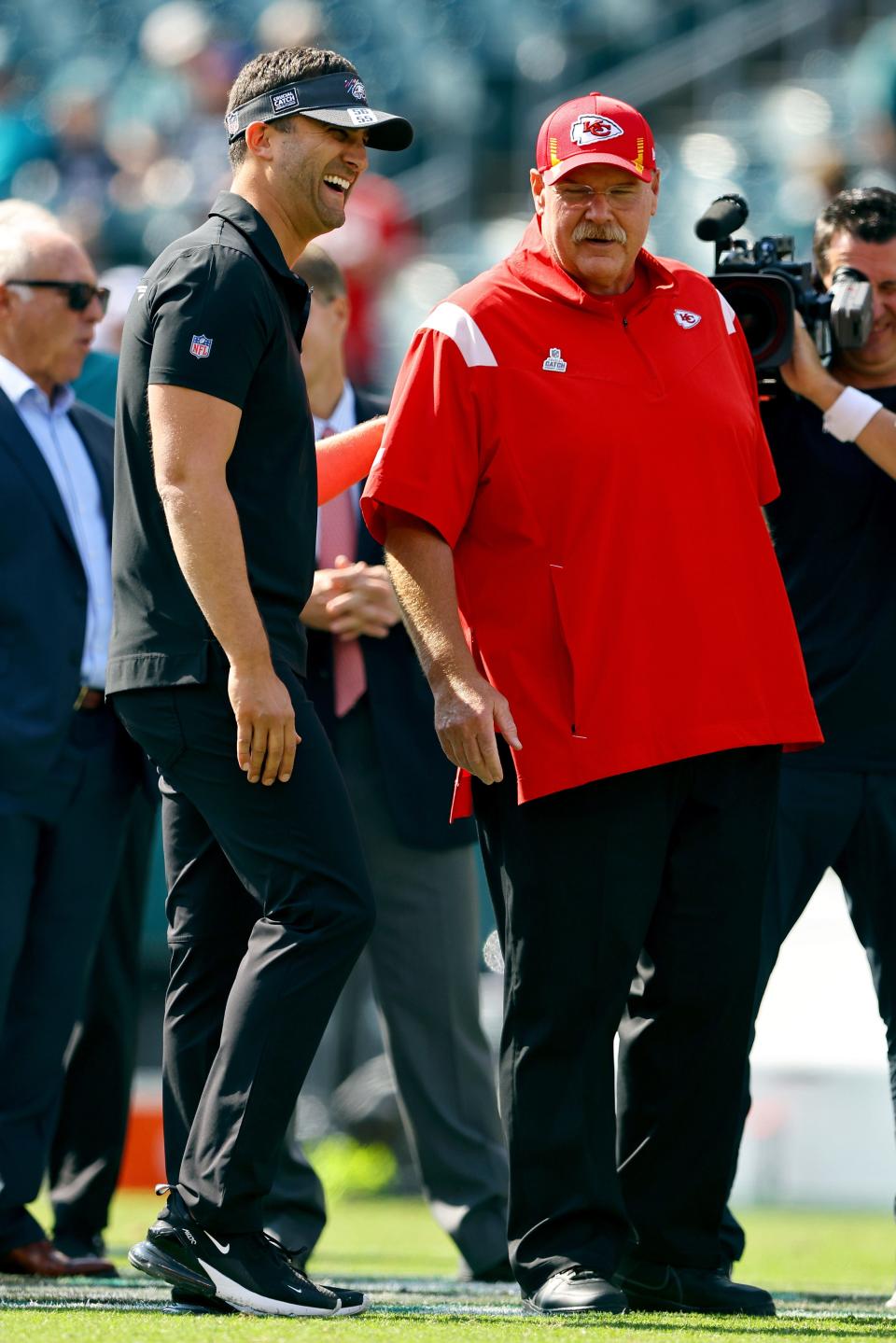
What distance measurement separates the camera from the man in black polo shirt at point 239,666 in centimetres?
352

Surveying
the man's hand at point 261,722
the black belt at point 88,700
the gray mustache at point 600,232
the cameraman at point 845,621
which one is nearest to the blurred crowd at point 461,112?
the black belt at point 88,700

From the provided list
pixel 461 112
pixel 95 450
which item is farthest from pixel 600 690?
pixel 461 112

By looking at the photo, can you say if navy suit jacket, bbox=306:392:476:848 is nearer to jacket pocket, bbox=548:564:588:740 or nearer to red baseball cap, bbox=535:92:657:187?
jacket pocket, bbox=548:564:588:740

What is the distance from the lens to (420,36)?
14227 mm

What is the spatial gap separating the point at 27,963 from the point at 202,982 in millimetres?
1106

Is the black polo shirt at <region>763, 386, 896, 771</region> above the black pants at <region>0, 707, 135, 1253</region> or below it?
above

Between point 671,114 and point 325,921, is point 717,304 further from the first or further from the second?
point 671,114

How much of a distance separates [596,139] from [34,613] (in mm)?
1741

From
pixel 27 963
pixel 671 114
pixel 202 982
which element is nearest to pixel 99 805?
pixel 27 963

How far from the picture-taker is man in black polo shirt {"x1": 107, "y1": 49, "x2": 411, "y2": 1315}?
11.6ft

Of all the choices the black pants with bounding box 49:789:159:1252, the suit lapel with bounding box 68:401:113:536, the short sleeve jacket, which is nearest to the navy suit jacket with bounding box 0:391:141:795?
the suit lapel with bounding box 68:401:113:536

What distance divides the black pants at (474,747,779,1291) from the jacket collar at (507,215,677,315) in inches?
34.1

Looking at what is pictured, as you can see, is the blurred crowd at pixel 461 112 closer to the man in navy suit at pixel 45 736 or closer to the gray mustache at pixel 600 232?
the man in navy suit at pixel 45 736

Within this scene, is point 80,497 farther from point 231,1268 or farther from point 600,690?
point 231,1268
